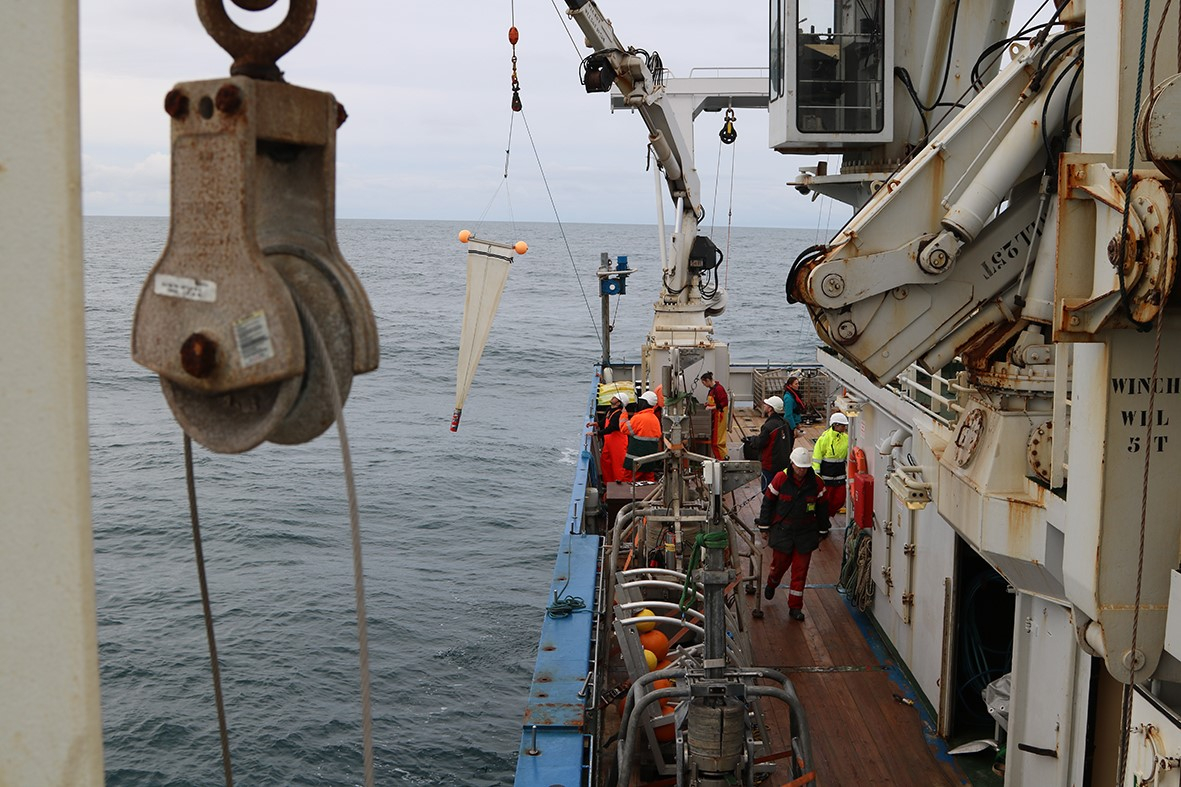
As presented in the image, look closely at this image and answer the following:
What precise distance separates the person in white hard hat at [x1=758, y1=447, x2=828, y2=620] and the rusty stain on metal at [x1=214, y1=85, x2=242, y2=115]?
820 cm

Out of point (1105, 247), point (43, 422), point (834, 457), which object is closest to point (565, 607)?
point (834, 457)

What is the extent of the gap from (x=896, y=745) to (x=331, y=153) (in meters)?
7.03

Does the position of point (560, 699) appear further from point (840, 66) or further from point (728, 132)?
point (728, 132)

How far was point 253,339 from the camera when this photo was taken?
1761 millimetres

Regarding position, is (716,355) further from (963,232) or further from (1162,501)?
(1162,501)

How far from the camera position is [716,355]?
1891 centimetres

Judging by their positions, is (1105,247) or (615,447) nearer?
(1105,247)

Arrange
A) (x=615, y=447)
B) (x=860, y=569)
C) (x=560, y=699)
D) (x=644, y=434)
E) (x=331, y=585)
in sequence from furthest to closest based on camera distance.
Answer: (x=331, y=585) < (x=615, y=447) < (x=644, y=434) < (x=860, y=569) < (x=560, y=699)

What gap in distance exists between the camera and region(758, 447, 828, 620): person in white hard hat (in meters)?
9.68

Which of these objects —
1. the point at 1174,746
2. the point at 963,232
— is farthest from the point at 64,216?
the point at 963,232

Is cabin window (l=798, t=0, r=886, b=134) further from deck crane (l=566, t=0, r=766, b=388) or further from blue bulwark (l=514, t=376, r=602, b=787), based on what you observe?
deck crane (l=566, t=0, r=766, b=388)

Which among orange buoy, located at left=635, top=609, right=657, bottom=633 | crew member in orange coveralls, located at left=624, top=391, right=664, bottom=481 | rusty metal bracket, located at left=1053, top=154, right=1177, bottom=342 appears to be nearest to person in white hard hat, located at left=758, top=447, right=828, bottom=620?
crew member in orange coveralls, located at left=624, top=391, right=664, bottom=481

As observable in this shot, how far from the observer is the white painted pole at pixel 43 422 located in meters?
1.47

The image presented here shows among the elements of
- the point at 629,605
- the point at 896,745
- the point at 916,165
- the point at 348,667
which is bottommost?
the point at 348,667
